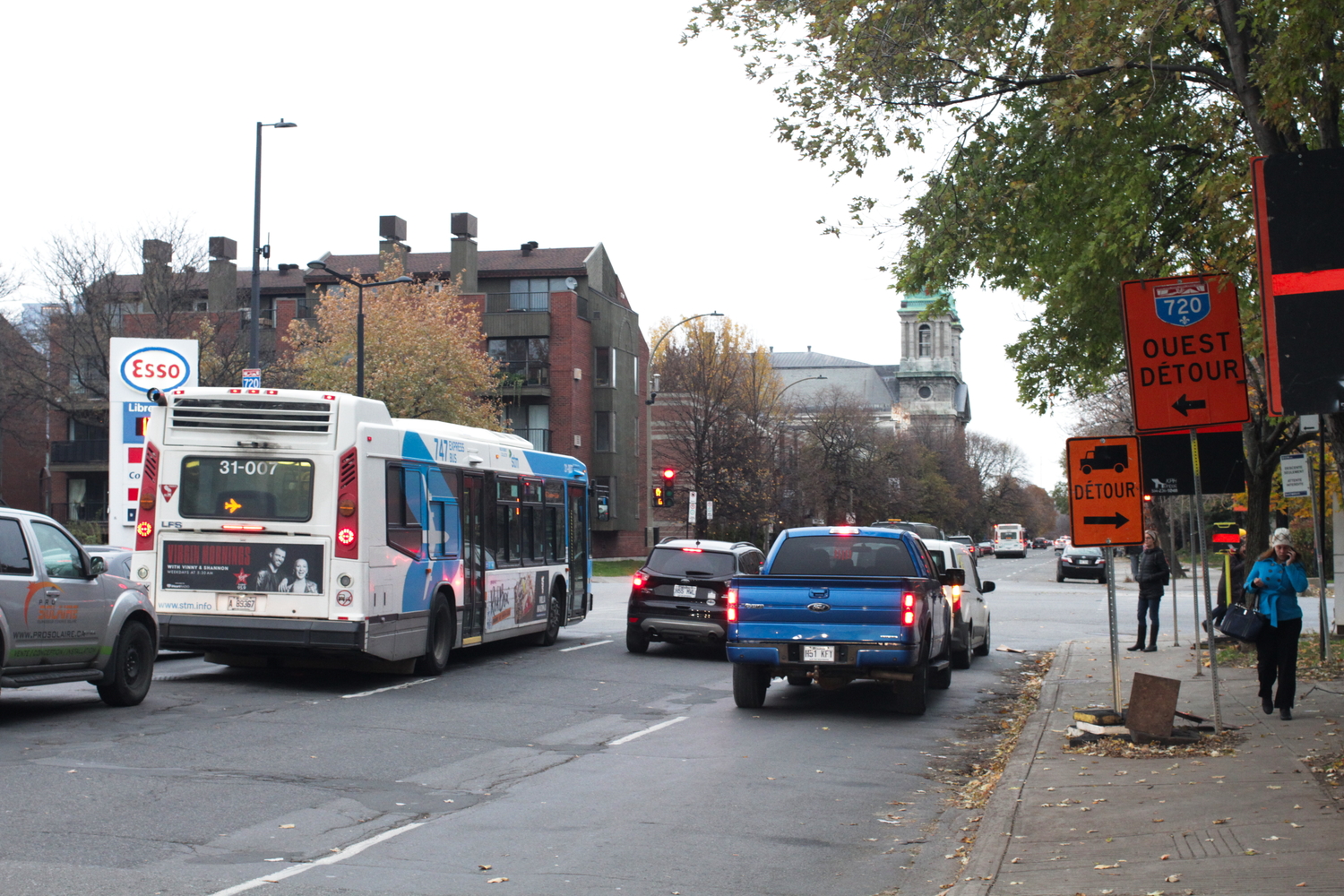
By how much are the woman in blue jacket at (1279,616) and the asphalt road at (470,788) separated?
2732 mm

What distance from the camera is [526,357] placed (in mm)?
61594

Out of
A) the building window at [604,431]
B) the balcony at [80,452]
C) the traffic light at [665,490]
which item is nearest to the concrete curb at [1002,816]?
the traffic light at [665,490]

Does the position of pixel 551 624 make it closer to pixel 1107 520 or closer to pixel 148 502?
pixel 148 502

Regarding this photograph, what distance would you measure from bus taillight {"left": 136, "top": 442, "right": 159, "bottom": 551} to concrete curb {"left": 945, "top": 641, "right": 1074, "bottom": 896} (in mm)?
9221

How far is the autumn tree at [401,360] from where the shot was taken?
46.6 metres

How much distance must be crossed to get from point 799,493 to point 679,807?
55.3 metres

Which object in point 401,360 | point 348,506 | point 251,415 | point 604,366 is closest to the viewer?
point 348,506

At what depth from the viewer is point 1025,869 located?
682cm

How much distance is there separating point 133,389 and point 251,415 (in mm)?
7006

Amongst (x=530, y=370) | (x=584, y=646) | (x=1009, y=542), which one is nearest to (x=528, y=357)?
(x=530, y=370)

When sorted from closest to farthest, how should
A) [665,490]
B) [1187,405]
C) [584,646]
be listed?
[1187,405], [584,646], [665,490]

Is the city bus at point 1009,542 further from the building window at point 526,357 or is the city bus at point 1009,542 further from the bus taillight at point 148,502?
the bus taillight at point 148,502

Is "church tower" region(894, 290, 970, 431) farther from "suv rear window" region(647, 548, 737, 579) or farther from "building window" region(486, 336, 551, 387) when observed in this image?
"suv rear window" region(647, 548, 737, 579)

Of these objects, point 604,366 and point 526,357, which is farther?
point 604,366
